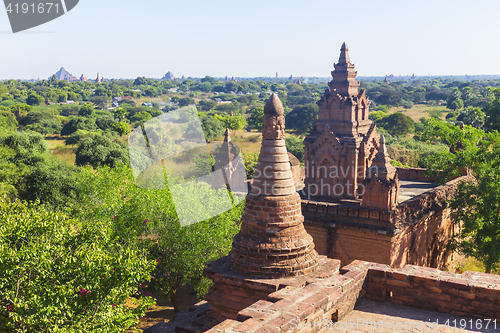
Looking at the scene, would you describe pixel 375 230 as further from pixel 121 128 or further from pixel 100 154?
pixel 121 128

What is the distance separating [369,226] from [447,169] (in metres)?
6.58

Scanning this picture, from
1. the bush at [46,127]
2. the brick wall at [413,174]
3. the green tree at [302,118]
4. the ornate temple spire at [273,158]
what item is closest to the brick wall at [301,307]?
the ornate temple spire at [273,158]

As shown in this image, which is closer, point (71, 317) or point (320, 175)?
point (71, 317)

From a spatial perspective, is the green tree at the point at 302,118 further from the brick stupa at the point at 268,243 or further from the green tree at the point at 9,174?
the brick stupa at the point at 268,243

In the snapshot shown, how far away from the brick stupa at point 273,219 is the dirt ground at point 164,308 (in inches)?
475

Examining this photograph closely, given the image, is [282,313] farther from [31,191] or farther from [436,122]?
[31,191]

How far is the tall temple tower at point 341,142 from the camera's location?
2144cm

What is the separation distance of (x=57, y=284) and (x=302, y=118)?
7354cm

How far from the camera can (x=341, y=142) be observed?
21.7 meters

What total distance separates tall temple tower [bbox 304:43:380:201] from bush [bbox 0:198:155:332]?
11870 mm

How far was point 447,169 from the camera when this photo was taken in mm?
21953

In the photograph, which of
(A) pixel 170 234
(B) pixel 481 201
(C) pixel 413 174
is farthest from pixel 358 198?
(A) pixel 170 234

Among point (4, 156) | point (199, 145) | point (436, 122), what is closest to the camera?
point (436, 122)

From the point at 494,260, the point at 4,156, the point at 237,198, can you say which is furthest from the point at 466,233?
the point at 4,156
